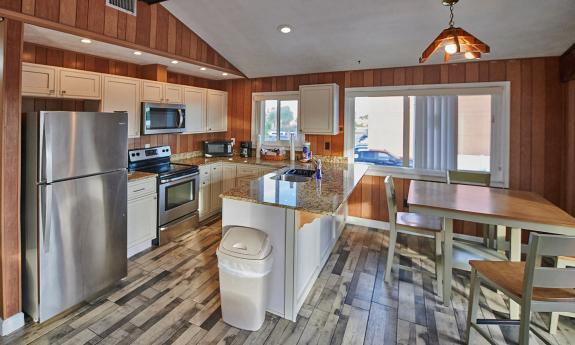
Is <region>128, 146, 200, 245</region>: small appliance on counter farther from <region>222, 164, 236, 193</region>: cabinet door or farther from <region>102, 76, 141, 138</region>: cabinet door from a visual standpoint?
<region>222, 164, 236, 193</region>: cabinet door

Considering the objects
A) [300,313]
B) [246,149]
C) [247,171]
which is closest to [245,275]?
[300,313]

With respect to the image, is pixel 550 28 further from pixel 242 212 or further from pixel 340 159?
pixel 242 212

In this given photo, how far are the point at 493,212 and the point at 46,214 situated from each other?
10.7 feet

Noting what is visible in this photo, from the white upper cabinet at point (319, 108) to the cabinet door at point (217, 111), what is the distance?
1494 mm

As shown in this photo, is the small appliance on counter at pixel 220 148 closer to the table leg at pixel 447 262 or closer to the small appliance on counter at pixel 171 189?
the small appliance on counter at pixel 171 189

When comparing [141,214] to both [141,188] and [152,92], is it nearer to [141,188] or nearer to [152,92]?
[141,188]

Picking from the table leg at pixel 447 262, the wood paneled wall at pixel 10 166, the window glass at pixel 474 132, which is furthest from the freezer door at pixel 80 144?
the window glass at pixel 474 132

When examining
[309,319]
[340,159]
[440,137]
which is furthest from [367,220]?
[309,319]

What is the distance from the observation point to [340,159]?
438 cm

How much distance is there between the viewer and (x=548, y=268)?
1543 mm

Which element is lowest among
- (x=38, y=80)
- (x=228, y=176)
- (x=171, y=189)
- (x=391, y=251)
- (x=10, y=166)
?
(x=391, y=251)

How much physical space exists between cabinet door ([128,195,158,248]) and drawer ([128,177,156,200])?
0.05 metres

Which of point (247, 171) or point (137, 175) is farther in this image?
point (247, 171)

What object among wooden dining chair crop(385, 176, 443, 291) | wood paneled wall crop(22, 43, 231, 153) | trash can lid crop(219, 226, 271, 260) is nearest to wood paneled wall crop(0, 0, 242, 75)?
wood paneled wall crop(22, 43, 231, 153)
